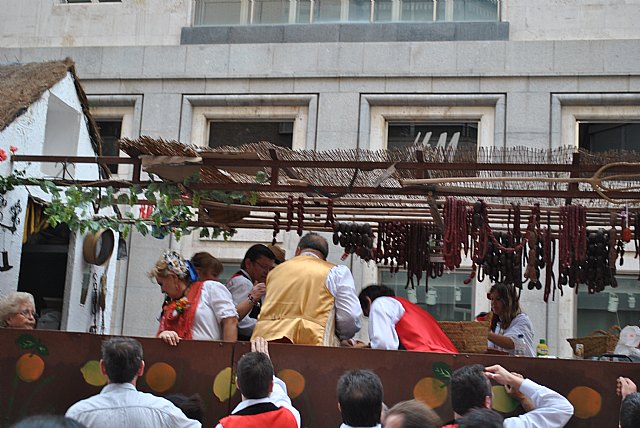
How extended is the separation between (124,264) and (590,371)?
31.9 feet

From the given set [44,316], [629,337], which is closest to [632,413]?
[629,337]

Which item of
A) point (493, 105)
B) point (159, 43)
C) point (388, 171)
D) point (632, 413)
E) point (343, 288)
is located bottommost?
point (632, 413)

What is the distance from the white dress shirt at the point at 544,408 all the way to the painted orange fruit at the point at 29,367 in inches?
131

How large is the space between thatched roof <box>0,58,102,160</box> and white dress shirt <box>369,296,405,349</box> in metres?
4.15

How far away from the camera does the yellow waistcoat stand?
20.5 feet

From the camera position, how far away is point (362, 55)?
13.9 m

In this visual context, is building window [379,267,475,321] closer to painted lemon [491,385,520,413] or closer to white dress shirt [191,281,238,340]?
white dress shirt [191,281,238,340]

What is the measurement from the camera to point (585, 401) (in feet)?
17.9

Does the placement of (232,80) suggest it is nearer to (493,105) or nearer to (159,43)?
(159,43)

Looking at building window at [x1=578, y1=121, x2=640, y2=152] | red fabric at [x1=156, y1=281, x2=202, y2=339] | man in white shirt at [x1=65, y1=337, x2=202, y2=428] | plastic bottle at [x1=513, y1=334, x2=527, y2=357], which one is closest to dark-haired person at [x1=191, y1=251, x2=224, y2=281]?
red fabric at [x1=156, y1=281, x2=202, y2=339]

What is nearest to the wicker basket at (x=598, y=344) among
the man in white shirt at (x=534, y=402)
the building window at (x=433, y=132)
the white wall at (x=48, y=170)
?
the man in white shirt at (x=534, y=402)

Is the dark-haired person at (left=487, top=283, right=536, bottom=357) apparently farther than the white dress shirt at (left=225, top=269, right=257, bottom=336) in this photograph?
Yes

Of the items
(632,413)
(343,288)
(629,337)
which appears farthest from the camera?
(629,337)

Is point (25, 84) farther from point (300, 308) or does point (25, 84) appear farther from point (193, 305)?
point (300, 308)
